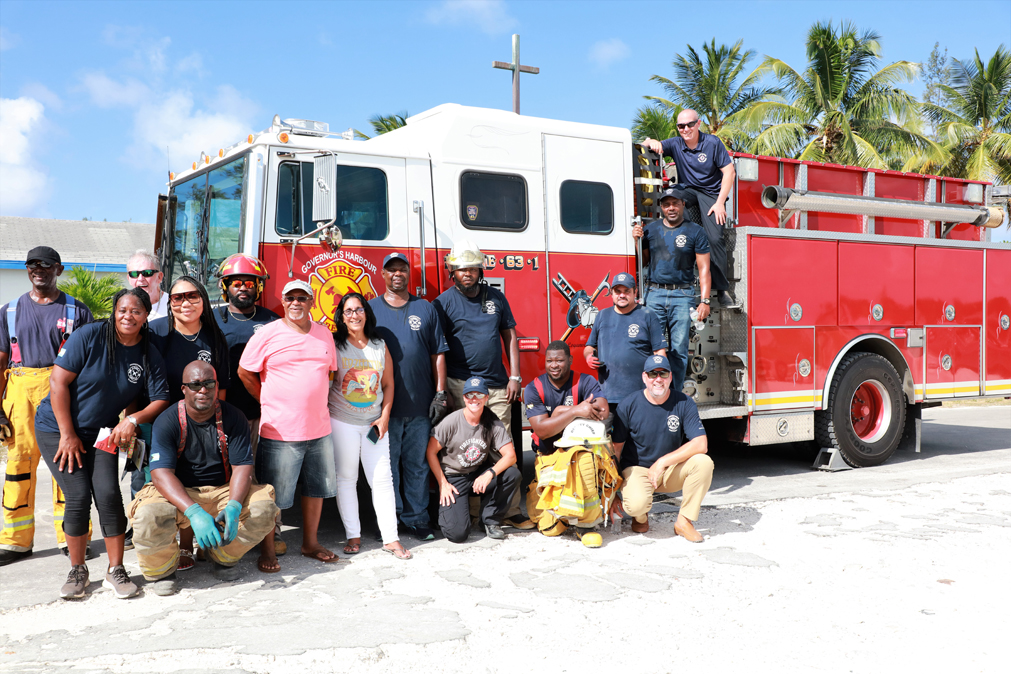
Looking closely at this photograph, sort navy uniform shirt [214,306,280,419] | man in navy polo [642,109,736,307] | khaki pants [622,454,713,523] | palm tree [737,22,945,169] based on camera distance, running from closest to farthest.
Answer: navy uniform shirt [214,306,280,419] → khaki pants [622,454,713,523] → man in navy polo [642,109,736,307] → palm tree [737,22,945,169]

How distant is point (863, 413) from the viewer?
27.1 feet

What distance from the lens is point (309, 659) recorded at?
3443 millimetres

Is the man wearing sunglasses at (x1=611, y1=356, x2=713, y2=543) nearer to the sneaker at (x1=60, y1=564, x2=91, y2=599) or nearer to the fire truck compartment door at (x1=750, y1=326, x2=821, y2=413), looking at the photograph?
the fire truck compartment door at (x1=750, y1=326, x2=821, y2=413)

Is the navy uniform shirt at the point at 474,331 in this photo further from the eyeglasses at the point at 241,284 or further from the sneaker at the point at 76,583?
the sneaker at the point at 76,583

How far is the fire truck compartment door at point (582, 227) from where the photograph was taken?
6.54 metres

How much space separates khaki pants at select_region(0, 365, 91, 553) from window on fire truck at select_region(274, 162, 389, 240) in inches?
71.7

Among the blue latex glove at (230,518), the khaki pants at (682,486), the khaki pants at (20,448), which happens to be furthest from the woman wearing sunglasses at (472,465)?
the khaki pants at (20,448)

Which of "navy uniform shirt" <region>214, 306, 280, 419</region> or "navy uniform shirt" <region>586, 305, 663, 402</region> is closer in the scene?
"navy uniform shirt" <region>214, 306, 280, 419</region>

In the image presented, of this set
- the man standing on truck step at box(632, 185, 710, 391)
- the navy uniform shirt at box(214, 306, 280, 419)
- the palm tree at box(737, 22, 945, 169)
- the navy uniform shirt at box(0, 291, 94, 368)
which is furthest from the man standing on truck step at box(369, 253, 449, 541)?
the palm tree at box(737, 22, 945, 169)

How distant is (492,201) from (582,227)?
854mm

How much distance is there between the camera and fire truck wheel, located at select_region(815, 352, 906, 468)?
7.88m

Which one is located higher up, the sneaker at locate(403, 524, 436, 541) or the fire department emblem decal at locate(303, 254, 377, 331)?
the fire department emblem decal at locate(303, 254, 377, 331)

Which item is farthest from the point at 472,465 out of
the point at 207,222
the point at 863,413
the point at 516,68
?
the point at 516,68

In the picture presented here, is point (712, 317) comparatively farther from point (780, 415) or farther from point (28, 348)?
point (28, 348)
